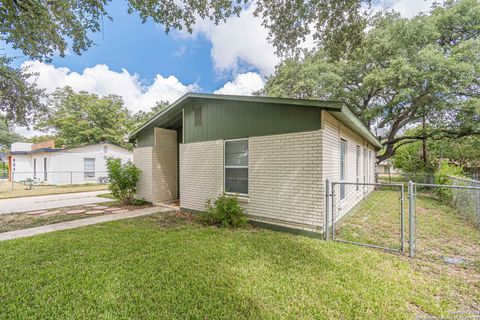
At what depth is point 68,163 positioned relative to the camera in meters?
16.4

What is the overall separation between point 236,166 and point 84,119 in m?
28.1

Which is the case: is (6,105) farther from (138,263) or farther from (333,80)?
(333,80)

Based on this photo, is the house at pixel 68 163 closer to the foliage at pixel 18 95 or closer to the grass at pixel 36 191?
the grass at pixel 36 191

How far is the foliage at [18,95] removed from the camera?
641 cm

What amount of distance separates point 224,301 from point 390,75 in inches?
613

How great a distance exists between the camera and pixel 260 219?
552 cm

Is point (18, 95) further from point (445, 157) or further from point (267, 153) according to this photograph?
point (445, 157)

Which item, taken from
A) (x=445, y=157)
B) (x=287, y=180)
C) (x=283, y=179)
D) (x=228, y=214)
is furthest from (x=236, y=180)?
(x=445, y=157)

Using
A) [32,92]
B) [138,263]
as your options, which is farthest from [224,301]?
[32,92]

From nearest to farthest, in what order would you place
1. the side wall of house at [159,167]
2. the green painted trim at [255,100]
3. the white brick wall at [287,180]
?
the green painted trim at [255,100]
the white brick wall at [287,180]
the side wall of house at [159,167]

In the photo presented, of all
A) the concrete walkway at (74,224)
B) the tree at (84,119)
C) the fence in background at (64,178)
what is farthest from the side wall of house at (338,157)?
the tree at (84,119)

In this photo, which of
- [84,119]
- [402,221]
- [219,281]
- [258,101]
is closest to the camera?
[219,281]

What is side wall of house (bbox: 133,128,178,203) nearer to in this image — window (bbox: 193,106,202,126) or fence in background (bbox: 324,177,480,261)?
window (bbox: 193,106,202,126)

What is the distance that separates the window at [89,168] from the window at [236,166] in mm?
16453
